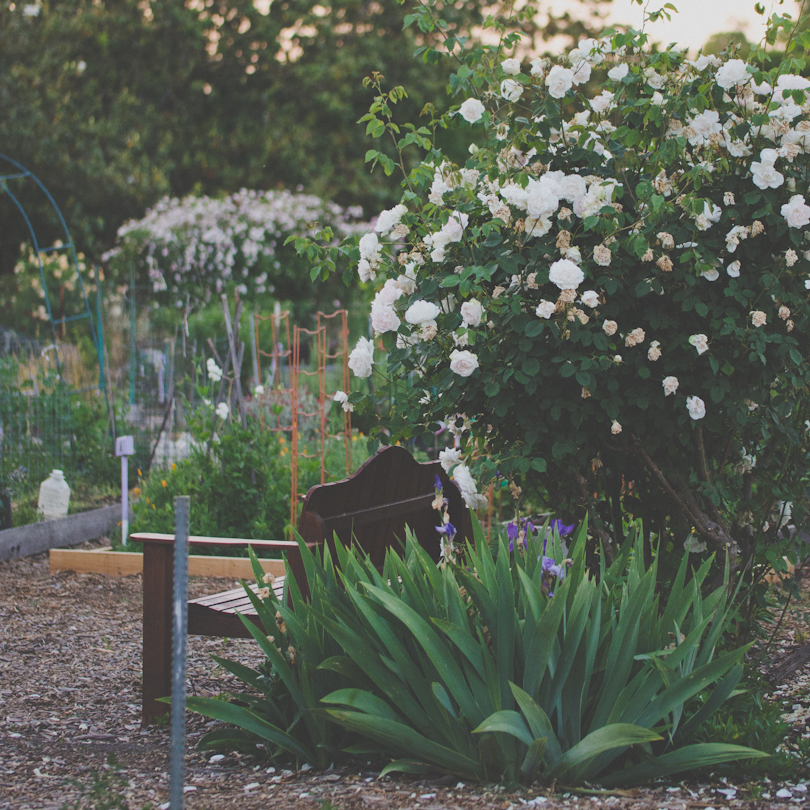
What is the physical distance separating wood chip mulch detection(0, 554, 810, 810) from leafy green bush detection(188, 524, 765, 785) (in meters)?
0.09

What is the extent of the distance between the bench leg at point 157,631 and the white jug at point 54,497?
143 inches

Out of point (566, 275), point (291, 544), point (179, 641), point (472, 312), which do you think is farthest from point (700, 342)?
point (179, 641)

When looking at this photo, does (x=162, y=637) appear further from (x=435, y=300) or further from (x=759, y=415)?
(x=759, y=415)

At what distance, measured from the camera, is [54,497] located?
630 cm

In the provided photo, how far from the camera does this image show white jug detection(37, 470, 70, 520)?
Result: 629cm

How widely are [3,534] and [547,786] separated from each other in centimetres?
469

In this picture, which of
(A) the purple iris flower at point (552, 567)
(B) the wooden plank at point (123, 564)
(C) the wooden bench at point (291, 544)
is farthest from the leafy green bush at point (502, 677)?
(B) the wooden plank at point (123, 564)

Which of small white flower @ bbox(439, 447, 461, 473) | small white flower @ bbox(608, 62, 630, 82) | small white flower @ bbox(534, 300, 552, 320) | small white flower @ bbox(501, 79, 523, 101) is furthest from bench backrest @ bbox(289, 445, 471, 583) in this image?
small white flower @ bbox(608, 62, 630, 82)

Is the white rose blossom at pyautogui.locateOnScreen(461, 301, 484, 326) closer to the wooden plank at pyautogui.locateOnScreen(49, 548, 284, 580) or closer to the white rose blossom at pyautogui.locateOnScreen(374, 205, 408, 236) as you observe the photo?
Result: the white rose blossom at pyautogui.locateOnScreen(374, 205, 408, 236)

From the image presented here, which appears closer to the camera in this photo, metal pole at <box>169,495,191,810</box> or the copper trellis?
metal pole at <box>169,495,191,810</box>

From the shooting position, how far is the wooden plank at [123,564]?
17.2 ft

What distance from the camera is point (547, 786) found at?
212 cm

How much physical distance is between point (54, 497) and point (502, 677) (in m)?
4.98

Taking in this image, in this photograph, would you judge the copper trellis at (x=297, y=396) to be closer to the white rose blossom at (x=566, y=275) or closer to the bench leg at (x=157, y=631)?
the bench leg at (x=157, y=631)
